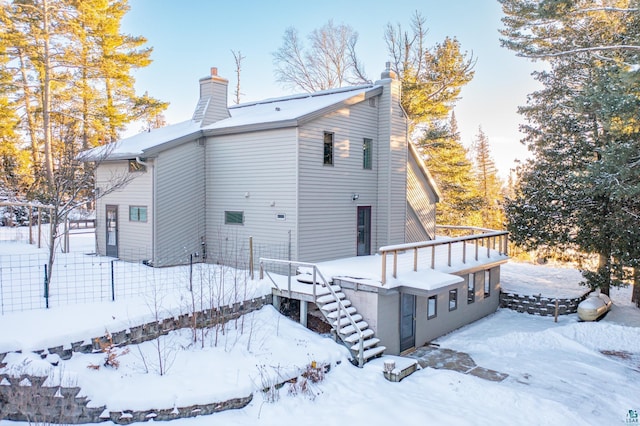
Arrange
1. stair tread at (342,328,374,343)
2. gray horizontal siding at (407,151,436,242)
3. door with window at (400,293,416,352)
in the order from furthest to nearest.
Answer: gray horizontal siding at (407,151,436,242), door with window at (400,293,416,352), stair tread at (342,328,374,343)

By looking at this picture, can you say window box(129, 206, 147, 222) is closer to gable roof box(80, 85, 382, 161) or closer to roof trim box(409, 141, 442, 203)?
gable roof box(80, 85, 382, 161)

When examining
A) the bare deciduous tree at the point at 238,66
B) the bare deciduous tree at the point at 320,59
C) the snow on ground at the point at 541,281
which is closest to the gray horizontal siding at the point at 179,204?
the snow on ground at the point at 541,281

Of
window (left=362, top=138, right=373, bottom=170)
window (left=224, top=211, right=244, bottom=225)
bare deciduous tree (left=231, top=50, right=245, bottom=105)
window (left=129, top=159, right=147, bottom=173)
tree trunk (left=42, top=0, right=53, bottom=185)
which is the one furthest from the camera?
bare deciduous tree (left=231, top=50, right=245, bottom=105)

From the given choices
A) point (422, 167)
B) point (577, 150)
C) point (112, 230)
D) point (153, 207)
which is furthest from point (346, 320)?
point (577, 150)

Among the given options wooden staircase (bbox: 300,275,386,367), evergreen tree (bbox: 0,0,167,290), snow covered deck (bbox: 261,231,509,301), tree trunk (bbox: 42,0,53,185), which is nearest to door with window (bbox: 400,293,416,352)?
snow covered deck (bbox: 261,231,509,301)

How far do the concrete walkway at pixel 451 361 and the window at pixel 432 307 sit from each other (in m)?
0.91

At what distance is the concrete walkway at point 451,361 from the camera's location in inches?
361

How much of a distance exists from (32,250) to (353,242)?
463 inches

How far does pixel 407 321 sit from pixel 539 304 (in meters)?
6.94

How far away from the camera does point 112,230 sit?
1448cm

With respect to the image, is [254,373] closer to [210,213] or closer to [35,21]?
[210,213]

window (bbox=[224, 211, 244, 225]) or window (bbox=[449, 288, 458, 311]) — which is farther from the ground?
window (bbox=[224, 211, 244, 225])

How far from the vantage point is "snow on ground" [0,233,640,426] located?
6555mm

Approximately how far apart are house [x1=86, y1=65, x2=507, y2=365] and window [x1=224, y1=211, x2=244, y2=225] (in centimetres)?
5
